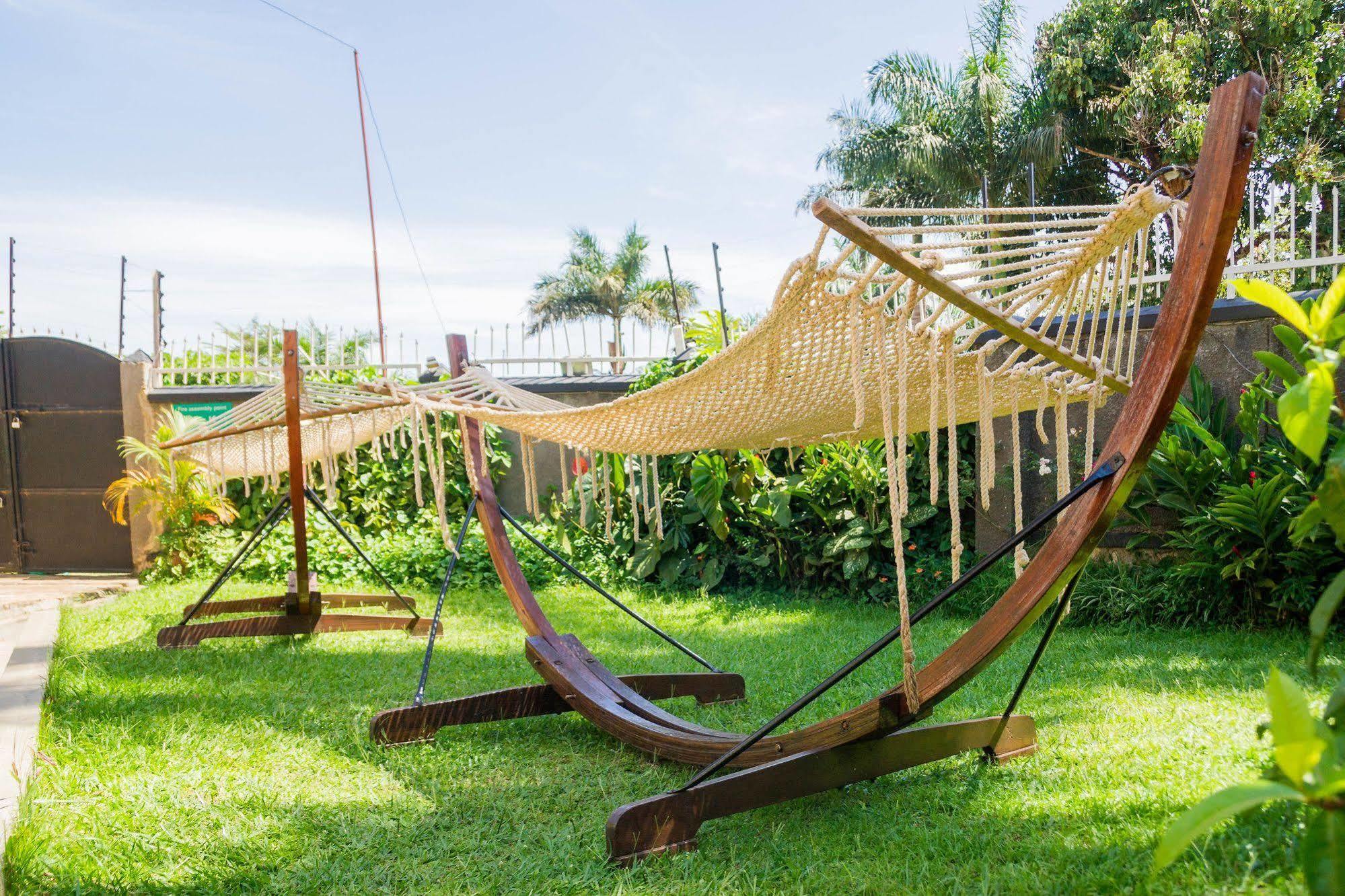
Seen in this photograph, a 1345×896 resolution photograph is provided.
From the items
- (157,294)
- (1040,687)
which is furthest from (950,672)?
(157,294)

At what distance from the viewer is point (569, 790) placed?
2094mm

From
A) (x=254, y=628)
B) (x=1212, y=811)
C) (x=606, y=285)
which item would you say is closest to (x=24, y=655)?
(x=254, y=628)

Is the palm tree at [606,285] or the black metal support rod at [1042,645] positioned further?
the palm tree at [606,285]

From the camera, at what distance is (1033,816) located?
1.76 m

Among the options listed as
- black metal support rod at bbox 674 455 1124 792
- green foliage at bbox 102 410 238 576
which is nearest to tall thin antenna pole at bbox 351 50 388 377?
green foliage at bbox 102 410 238 576

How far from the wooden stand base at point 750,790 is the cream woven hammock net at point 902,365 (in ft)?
0.96

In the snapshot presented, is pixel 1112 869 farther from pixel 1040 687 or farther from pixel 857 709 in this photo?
pixel 1040 687

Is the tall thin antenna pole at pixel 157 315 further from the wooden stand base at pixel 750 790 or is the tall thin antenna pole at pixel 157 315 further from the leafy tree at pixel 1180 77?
the leafy tree at pixel 1180 77

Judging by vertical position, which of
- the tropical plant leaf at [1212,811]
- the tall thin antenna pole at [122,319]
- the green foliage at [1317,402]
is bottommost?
the tropical plant leaf at [1212,811]

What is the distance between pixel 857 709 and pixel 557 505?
4.05 meters

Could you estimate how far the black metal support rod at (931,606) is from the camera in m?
1.44

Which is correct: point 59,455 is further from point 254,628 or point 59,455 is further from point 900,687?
point 900,687

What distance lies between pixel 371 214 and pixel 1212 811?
697cm

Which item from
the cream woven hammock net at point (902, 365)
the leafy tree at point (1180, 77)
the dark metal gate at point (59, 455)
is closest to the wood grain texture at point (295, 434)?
the cream woven hammock net at point (902, 365)
